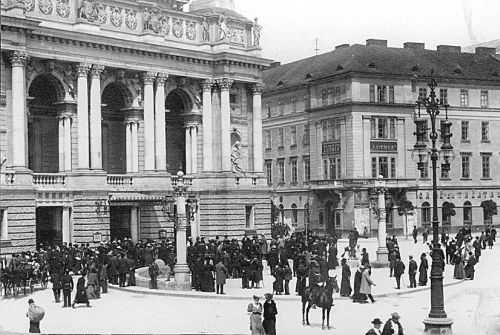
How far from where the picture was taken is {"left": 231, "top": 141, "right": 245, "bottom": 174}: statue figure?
59.6m

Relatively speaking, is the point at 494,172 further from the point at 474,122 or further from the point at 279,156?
the point at 279,156

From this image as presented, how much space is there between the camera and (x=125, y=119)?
55.1 metres

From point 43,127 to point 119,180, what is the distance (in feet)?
18.4

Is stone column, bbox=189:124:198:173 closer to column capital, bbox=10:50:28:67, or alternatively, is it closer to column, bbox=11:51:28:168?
column, bbox=11:51:28:168

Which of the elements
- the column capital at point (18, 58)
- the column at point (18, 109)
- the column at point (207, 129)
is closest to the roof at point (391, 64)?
the column at point (207, 129)

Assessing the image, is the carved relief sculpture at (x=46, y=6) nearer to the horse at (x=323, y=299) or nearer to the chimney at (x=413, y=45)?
the horse at (x=323, y=299)

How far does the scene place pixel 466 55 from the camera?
3270 inches

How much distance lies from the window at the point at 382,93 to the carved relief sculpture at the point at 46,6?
Result: 3391 cm

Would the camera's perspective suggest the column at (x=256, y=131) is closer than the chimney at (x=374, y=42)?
Yes

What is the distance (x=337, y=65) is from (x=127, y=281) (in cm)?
4432

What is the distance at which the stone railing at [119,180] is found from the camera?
52.2 meters

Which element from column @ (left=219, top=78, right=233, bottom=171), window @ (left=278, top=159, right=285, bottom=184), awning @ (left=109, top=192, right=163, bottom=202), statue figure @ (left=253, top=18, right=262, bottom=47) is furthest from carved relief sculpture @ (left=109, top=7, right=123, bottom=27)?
window @ (left=278, top=159, right=285, bottom=184)

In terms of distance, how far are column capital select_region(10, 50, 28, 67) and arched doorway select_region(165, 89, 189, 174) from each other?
1437 cm

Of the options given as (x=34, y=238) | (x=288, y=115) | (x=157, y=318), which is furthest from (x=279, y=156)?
(x=157, y=318)
